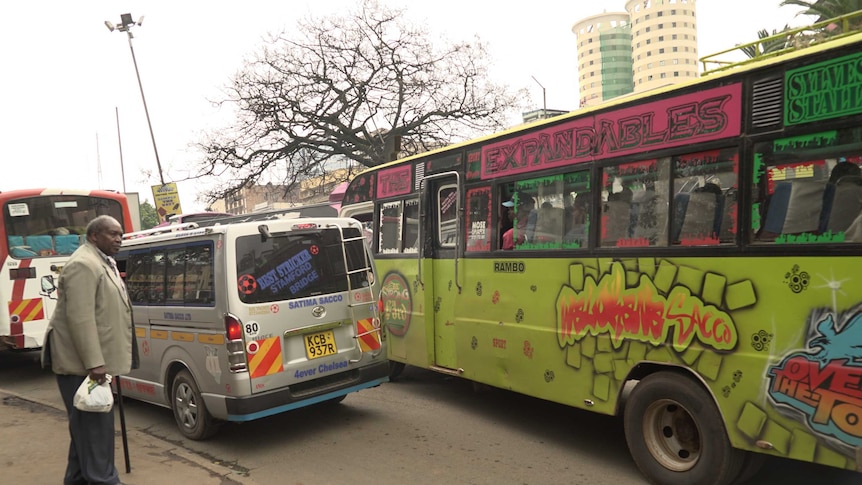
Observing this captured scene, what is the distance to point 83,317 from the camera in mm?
3977

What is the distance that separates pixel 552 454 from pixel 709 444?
158 cm

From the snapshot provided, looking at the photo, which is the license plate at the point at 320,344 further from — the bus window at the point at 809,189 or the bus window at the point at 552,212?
the bus window at the point at 809,189

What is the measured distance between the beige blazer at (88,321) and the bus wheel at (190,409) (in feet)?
5.52

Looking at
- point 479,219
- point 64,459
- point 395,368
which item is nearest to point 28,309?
point 64,459

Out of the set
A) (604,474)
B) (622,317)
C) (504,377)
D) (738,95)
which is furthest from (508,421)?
(738,95)

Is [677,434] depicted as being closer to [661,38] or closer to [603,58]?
[603,58]

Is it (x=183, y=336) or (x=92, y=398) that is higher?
(x=183, y=336)

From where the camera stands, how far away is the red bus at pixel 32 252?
9258mm

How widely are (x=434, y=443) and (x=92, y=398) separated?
3021 mm

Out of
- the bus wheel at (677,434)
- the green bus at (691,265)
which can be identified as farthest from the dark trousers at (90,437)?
the bus wheel at (677,434)

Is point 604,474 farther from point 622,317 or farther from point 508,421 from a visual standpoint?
point 508,421

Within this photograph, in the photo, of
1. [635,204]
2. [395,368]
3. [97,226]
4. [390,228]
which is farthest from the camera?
[395,368]

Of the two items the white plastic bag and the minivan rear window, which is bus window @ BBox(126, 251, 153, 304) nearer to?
the minivan rear window

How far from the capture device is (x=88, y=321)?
3.99 metres
